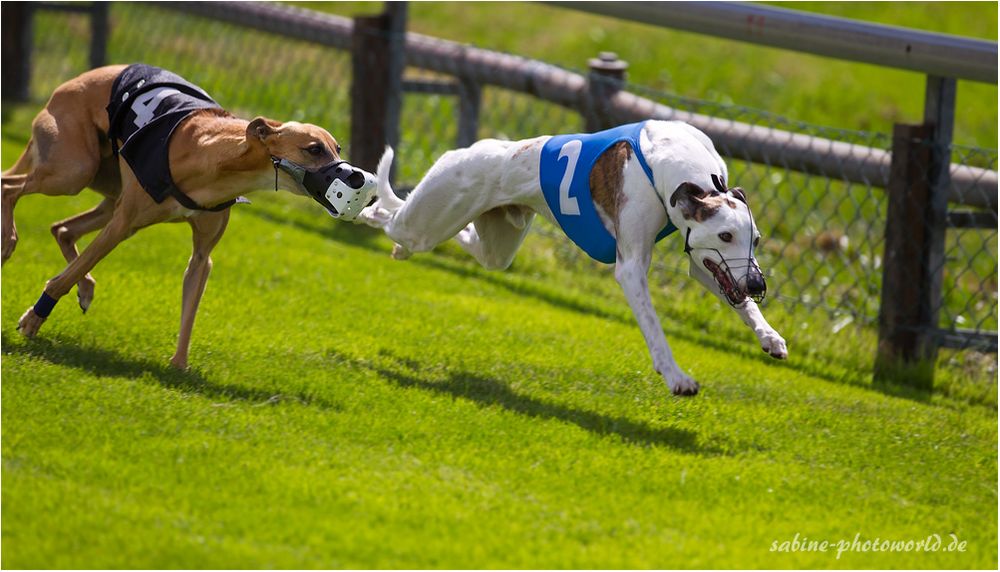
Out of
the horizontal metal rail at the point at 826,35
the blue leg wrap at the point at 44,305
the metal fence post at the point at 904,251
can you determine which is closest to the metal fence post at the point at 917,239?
the metal fence post at the point at 904,251

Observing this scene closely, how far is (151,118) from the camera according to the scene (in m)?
5.68

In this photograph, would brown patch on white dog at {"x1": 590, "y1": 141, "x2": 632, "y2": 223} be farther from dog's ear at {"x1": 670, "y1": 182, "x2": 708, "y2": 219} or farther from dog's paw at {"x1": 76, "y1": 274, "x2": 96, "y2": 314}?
dog's paw at {"x1": 76, "y1": 274, "x2": 96, "y2": 314}

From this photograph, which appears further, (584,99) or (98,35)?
(98,35)

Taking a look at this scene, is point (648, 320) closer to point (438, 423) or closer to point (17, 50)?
point (438, 423)

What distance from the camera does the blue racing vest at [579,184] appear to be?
5.71 m

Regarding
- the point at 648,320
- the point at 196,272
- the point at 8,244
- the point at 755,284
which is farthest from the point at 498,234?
the point at 8,244

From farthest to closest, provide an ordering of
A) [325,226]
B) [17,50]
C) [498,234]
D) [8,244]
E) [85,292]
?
[17,50] → [325,226] → [498,234] → [85,292] → [8,244]

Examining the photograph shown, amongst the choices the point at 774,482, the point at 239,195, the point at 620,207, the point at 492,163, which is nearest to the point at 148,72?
the point at 239,195

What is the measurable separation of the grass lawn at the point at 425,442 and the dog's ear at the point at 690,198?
3.21 feet

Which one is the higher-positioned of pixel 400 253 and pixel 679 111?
pixel 679 111

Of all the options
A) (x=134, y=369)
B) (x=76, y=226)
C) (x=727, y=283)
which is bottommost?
(x=134, y=369)

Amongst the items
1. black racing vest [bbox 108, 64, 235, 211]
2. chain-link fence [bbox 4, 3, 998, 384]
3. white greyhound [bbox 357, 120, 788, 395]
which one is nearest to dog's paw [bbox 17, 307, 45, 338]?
black racing vest [bbox 108, 64, 235, 211]

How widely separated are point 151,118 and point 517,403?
6.87 ft

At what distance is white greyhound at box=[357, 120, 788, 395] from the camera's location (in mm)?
5164
